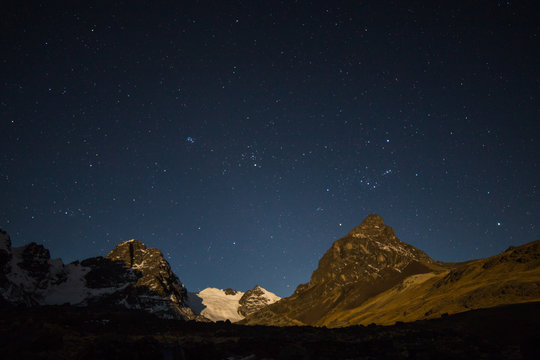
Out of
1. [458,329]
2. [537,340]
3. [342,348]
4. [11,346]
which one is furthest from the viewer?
[458,329]

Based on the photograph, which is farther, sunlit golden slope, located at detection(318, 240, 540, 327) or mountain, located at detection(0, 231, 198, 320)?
mountain, located at detection(0, 231, 198, 320)

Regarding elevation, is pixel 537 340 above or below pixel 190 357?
below

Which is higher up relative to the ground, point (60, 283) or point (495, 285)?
point (60, 283)

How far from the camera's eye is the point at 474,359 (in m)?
11.4

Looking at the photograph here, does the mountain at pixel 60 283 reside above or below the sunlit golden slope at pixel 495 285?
above

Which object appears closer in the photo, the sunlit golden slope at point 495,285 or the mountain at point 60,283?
the sunlit golden slope at point 495,285

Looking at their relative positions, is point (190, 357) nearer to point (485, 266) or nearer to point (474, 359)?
point (474, 359)

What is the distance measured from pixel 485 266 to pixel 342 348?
3046 inches

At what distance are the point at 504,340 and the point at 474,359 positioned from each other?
5084mm

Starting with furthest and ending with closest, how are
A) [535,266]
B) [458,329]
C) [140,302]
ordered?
1. [140,302]
2. [535,266]
3. [458,329]

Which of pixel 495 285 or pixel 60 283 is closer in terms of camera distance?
pixel 495 285

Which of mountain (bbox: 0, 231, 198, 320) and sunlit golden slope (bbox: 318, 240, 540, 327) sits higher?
mountain (bbox: 0, 231, 198, 320)

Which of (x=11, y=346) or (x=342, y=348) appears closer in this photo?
(x=11, y=346)

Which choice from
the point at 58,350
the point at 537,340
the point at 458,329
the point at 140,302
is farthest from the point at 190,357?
the point at 140,302
